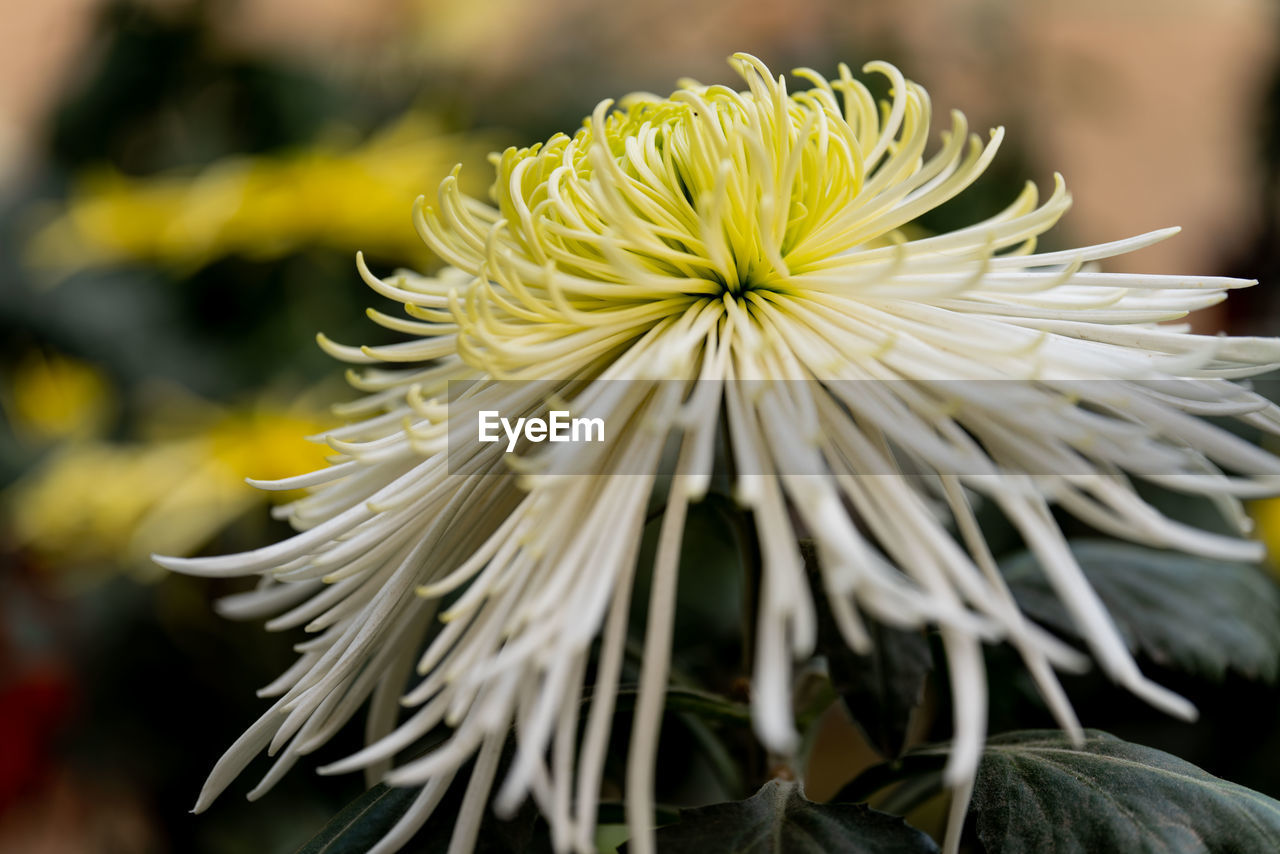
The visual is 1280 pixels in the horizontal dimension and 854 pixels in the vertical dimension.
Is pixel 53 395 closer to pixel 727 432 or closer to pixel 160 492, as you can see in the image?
pixel 160 492

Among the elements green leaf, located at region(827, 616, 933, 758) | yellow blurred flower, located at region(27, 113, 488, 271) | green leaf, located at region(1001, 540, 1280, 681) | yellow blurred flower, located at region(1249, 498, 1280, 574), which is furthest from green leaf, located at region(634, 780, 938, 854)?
yellow blurred flower, located at region(27, 113, 488, 271)

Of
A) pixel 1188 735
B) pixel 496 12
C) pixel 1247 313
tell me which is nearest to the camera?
pixel 1188 735

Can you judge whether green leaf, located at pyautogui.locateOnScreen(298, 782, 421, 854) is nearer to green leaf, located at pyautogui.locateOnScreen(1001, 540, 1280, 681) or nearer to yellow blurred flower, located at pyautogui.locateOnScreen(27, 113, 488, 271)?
green leaf, located at pyautogui.locateOnScreen(1001, 540, 1280, 681)

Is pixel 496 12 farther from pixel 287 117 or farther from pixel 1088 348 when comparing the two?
pixel 1088 348

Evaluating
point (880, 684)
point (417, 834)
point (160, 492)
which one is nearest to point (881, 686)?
point (880, 684)

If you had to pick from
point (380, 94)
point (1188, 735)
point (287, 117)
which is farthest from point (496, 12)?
point (1188, 735)

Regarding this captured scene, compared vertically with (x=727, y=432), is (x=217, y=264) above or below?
above

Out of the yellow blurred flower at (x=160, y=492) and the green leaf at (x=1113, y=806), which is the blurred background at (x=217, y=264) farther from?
the green leaf at (x=1113, y=806)
